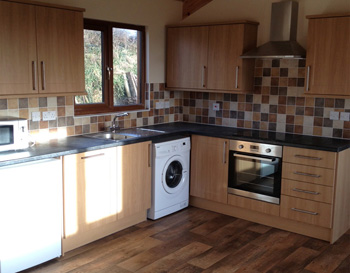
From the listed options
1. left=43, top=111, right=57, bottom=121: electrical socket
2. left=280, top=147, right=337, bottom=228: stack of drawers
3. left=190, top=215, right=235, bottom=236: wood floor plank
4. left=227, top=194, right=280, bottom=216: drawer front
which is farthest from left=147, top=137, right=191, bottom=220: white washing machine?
left=280, top=147, right=337, bottom=228: stack of drawers

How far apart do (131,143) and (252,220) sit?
1.52m

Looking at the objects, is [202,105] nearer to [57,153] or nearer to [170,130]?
[170,130]

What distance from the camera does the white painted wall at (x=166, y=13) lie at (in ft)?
13.9

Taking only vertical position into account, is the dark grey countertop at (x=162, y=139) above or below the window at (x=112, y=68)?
below

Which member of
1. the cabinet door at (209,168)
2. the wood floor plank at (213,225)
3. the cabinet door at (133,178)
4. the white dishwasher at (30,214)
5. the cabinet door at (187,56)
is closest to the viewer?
the white dishwasher at (30,214)

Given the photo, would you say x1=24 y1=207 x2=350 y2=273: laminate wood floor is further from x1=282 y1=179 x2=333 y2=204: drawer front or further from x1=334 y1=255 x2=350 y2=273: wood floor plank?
x1=282 y1=179 x2=333 y2=204: drawer front

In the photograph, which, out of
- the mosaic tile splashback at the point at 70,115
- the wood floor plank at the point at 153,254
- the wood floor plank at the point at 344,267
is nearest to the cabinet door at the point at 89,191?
the wood floor plank at the point at 153,254

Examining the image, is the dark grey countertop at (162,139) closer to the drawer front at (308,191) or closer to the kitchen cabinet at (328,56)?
the drawer front at (308,191)

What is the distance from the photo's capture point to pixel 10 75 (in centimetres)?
325

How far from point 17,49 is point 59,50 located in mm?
388

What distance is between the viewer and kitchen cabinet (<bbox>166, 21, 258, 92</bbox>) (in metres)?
4.56

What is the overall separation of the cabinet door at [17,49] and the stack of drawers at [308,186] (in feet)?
7.86

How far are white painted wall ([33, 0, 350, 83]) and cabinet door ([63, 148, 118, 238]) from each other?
1471mm

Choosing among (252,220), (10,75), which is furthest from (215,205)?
(10,75)
